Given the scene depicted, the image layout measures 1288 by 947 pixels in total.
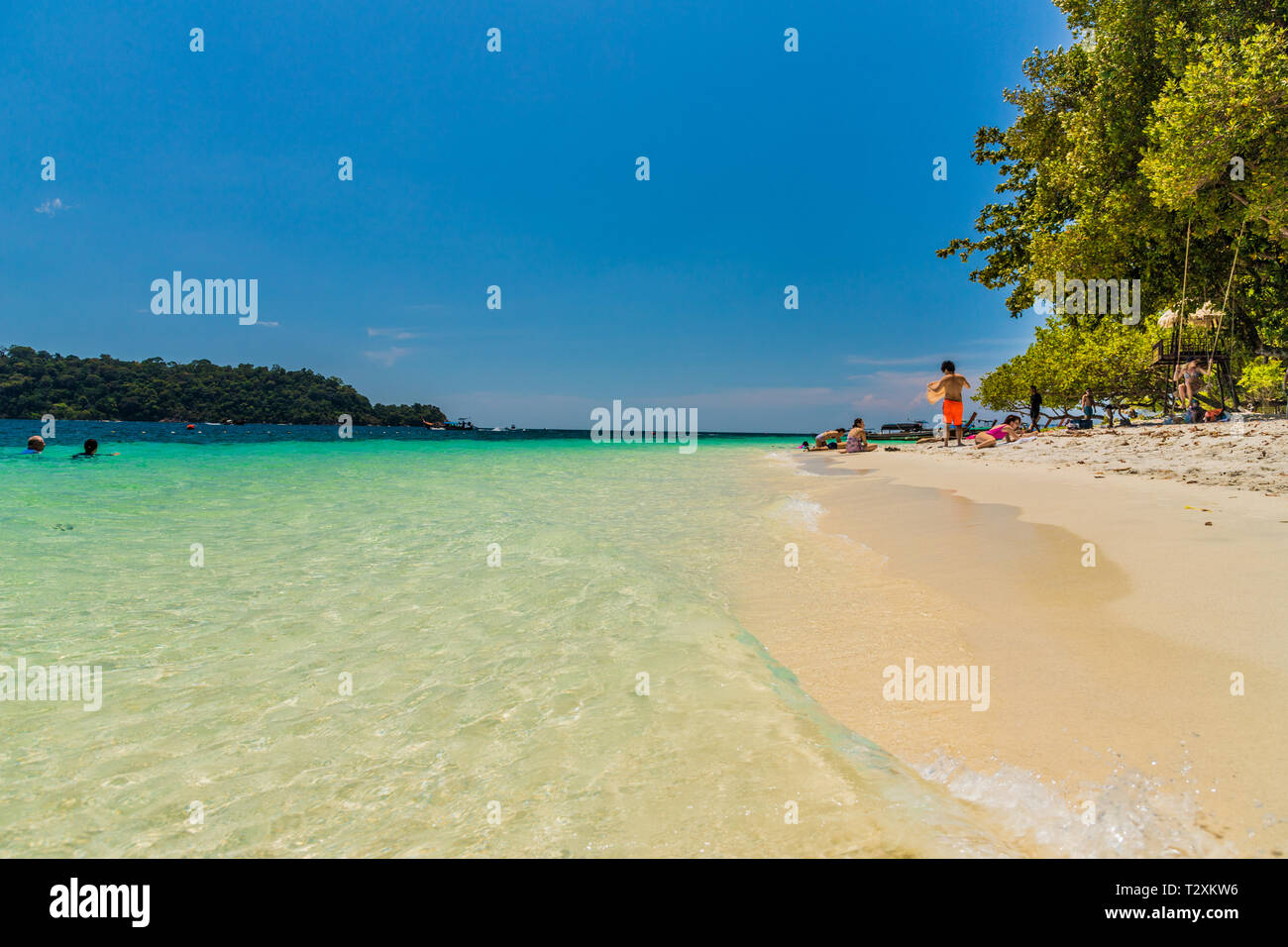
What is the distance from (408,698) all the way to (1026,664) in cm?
345

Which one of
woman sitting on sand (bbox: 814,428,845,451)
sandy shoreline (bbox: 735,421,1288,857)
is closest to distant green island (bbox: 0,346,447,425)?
woman sitting on sand (bbox: 814,428,845,451)

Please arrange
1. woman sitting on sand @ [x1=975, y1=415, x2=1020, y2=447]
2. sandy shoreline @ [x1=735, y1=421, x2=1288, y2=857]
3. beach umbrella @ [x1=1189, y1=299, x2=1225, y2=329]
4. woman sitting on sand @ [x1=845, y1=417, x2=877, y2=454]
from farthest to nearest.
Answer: woman sitting on sand @ [x1=845, y1=417, x2=877, y2=454], woman sitting on sand @ [x1=975, y1=415, x2=1020, y2=447], beach umbrella @ [x1=1189, y1=299, x2=1225, y2=329], sandy shoreline @ [x1=735, y1=421, x2=1288, y2=857]

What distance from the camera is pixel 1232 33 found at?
1395 cm

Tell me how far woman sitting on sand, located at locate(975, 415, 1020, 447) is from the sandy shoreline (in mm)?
16947

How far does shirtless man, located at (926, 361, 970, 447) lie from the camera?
67.8 feet

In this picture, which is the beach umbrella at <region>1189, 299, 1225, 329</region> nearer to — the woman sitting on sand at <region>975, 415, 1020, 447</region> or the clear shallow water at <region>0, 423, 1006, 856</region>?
the woman sitting on sand at <region>975, 415, 1020, 447</region>

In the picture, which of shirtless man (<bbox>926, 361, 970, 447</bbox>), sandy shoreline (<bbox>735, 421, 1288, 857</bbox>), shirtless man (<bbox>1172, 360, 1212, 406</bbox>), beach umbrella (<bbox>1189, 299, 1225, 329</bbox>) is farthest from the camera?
shirtless man (<bbox>926, 361, 970, 447</bbox>)

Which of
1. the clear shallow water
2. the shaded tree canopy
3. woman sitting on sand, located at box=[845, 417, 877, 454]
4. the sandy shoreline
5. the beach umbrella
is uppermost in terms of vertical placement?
the shaded tree canopy

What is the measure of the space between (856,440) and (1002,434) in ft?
21.3

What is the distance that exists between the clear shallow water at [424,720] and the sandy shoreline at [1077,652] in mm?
314

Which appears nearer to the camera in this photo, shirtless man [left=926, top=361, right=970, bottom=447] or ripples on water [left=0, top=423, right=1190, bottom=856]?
ripples on water [left=0, top=423, right=1190, bottom=856]

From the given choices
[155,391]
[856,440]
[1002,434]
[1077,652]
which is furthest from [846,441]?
[155,391]

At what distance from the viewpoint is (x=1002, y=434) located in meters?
26.1

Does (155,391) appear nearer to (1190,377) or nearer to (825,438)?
(825,438)
